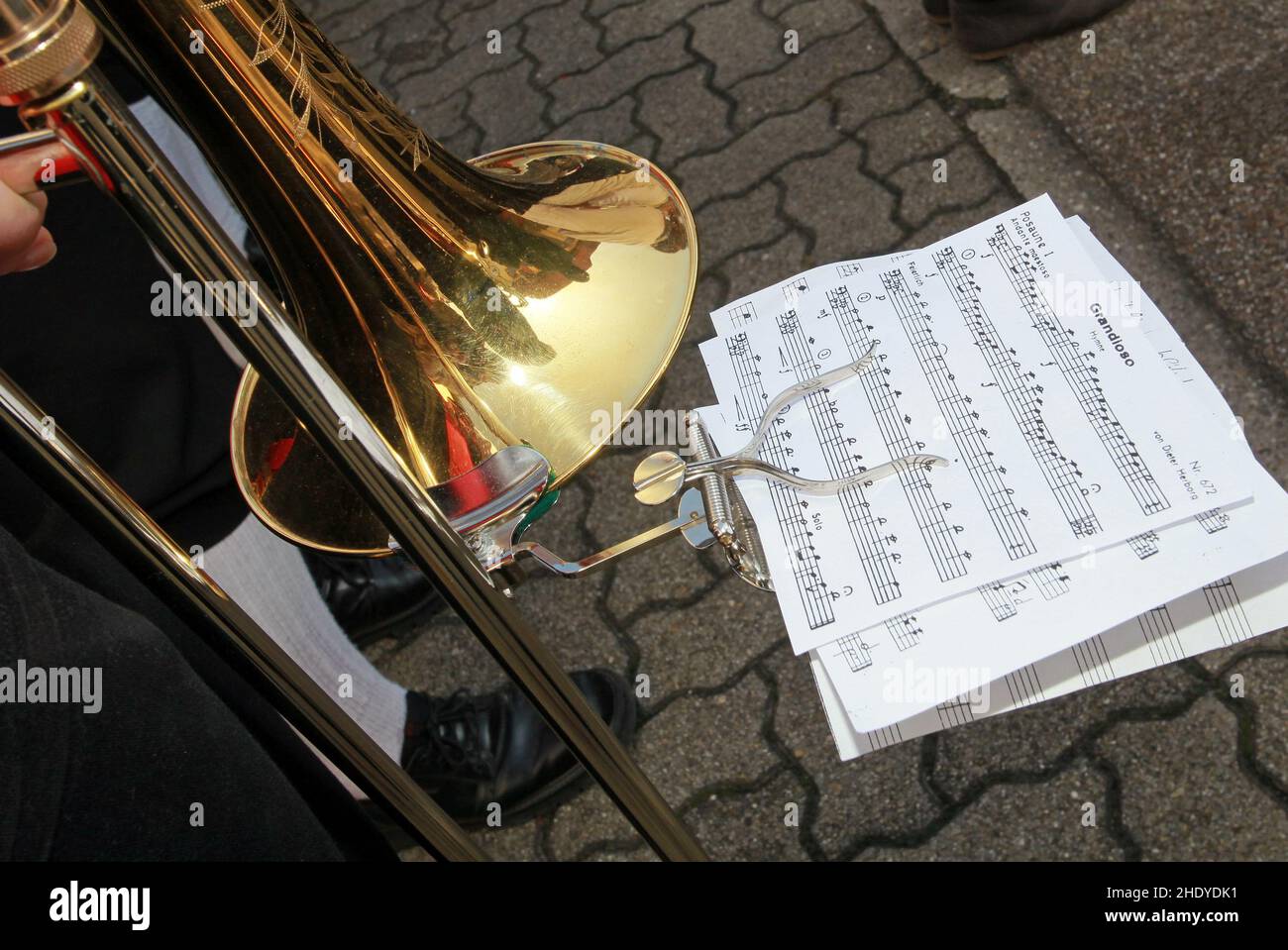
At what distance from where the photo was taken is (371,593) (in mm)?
1374

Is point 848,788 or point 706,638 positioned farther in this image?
point 706,638

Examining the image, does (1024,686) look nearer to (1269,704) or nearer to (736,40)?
(1269,704)

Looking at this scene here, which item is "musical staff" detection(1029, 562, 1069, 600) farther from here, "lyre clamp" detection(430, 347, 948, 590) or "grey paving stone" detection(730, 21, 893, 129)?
"grey paving stone" detection(730, 21, 893, 129)

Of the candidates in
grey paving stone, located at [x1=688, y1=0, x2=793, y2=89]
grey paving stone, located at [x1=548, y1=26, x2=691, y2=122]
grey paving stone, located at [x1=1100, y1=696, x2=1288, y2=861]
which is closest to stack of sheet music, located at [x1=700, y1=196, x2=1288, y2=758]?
grey paving stone, located at [x1=1100, y1=696, x2=1288, y2=861]

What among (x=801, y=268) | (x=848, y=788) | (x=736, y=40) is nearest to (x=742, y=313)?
(x=848, y=788)

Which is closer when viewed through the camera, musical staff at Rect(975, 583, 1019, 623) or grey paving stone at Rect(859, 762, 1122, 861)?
musical staff at Rect(975, 583, 1019, 623)

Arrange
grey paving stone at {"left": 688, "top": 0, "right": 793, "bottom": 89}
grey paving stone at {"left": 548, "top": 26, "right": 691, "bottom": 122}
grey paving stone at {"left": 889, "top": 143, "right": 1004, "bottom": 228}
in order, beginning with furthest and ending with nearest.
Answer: grey paving stone at {"left": 548, "top": 26, "right": 691, "bottom": 122}, grey paving stone at {"left": 688, "top": 0, "right": 793, "bottom": 89}, grey paving stone at {"left": 889, "top": 143, "right": 1004, "bottom": 228}

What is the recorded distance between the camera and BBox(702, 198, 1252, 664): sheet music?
55cm

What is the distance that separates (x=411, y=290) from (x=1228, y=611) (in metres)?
0.56

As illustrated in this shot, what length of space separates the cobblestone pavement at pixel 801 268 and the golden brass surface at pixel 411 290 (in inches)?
26.9

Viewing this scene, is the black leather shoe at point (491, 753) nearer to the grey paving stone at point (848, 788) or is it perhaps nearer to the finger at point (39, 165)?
the grey paving stone at point (848, 788)

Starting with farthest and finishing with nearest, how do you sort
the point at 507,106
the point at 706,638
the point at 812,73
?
the point at 507,106, the point at 812,73, the point at 706,638

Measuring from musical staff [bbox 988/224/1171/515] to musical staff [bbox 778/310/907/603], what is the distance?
135mm

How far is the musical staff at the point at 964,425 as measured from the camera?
1.83ft
